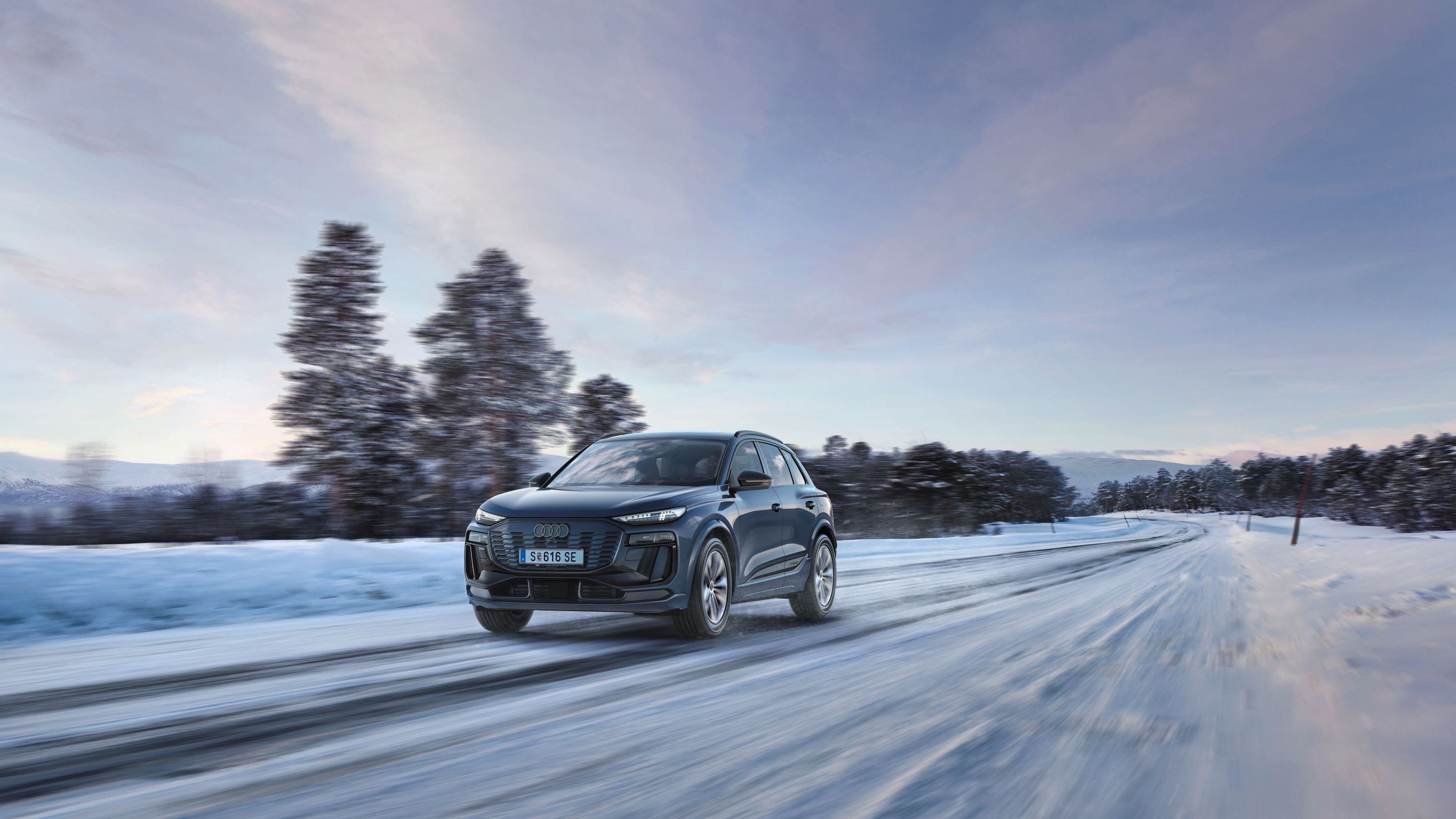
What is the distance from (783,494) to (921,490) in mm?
66682

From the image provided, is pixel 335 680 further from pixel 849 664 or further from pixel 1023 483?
pixel 1023 483

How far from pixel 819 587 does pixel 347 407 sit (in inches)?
1119

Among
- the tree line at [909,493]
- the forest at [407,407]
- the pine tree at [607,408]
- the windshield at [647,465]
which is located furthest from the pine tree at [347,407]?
the tree line at [909,493]

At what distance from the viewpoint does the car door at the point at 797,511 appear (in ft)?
28.3

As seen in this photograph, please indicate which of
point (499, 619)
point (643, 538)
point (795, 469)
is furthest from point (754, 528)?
point (499, 619)

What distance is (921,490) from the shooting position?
73.4m

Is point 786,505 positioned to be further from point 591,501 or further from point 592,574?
point 592,574

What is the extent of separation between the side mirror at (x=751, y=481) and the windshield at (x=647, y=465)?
22 cm

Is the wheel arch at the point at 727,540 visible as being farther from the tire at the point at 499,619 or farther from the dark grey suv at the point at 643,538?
the tire at the point at 499,619

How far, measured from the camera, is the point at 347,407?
108ft

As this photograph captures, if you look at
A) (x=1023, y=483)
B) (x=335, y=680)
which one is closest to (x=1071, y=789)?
(x=335, y=680)

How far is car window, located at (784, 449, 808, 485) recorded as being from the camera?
9.53 m

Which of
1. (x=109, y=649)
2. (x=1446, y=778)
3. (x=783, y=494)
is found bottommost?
(x=109, y=649)

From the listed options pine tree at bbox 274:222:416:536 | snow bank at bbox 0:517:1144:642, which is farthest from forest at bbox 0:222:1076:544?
snow bank at bbox 0:517:1144:642
